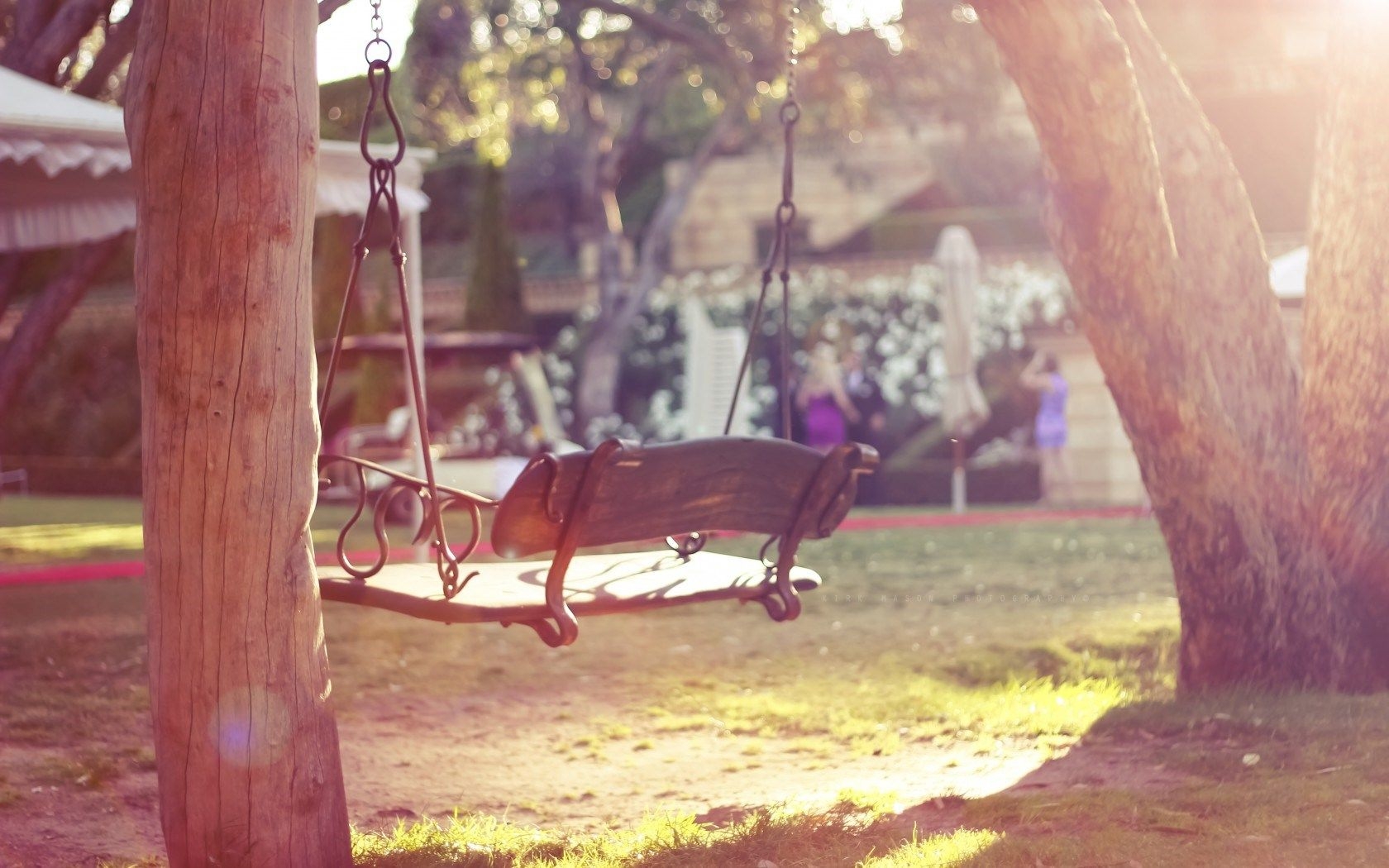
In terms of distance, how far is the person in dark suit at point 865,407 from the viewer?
54.3 feet

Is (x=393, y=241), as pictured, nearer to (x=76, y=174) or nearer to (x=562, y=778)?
(x=562, y=778)

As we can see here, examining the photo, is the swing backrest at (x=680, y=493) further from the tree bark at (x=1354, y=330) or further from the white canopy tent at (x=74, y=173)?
the white canopy tent at (x=74, y=173)

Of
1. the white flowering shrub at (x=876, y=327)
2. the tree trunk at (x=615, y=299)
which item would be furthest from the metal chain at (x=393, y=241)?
the tree trunk at (x=615, y=299)

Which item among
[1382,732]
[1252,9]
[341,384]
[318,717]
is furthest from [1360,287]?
[1252,9]

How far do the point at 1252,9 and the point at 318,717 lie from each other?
102 ft

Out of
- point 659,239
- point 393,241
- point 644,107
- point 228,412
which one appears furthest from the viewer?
point 659,239

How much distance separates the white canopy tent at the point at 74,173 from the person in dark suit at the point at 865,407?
674 cm

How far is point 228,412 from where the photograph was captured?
340 cm

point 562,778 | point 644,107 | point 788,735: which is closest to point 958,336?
point 644,107

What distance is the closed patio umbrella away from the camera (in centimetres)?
1597

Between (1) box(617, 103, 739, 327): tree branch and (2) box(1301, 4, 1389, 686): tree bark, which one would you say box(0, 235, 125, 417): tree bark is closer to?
(2) box(1301, 4, 1389, 686): tree bark

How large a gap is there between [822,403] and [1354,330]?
30.7ft

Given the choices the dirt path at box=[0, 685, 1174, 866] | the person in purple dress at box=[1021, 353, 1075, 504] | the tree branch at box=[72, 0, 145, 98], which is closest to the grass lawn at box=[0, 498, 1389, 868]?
the dirt path at box=[0, 685, 1174, 866]

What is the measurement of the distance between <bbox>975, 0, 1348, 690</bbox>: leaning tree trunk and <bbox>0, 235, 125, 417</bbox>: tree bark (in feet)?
25.8
